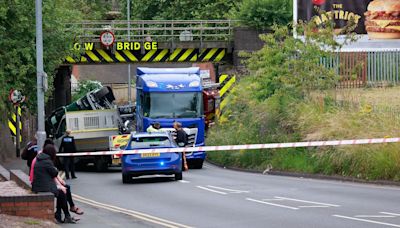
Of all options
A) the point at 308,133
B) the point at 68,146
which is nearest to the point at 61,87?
the point at 68,146

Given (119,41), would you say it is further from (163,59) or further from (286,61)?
(286,61)

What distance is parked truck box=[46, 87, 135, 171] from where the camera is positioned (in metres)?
36.3

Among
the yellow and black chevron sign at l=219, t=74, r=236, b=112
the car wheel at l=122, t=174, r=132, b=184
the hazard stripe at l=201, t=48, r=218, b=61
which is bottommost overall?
the car wheel at l=122, t=174, r=132, b=184

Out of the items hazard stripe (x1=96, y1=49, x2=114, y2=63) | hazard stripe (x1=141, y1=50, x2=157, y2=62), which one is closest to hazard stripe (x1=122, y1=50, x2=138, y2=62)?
hazard stripe (x1=141, y1=50, x2=157, y2=62)

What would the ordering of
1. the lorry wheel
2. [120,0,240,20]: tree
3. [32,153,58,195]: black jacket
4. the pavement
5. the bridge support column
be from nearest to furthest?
[32,153,58,195]: black jacket < the pavement < the lorry wheel < the bridge support column < [120,0,240,20]: tree

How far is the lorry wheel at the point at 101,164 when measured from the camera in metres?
35.3

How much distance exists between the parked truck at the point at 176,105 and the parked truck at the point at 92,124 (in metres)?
2.16

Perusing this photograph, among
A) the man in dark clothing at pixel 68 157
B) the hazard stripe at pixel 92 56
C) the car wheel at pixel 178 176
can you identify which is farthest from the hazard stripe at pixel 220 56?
the car wheel at pixel 178 176

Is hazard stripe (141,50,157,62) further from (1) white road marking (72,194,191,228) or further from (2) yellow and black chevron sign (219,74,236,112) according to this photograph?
(1) white road marking (72,194,191,228)

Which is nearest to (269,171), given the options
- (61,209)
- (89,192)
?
(89,192)

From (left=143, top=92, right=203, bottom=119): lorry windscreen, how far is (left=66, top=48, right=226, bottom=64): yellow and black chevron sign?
1176cm

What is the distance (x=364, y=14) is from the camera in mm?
42562

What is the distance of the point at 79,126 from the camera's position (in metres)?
37.2

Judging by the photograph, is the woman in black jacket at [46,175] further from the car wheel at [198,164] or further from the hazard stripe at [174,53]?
the hazard stripe at [174,53]
